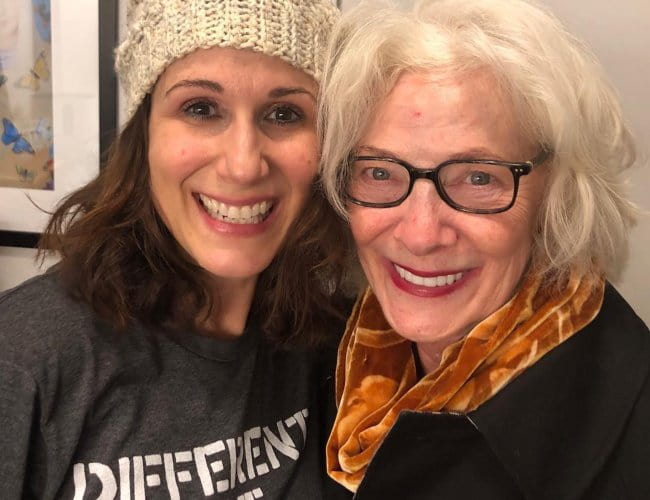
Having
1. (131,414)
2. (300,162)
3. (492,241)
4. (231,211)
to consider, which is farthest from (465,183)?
(131,414)

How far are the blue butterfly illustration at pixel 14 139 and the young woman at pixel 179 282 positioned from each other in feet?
2.03

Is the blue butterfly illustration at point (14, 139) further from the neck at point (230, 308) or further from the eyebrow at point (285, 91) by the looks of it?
the eyebrow at point (285, 91)

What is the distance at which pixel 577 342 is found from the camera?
3.24ft

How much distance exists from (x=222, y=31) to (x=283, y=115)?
0.18 meters

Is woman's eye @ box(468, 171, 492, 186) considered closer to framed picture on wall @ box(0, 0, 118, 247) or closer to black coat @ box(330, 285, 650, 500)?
black coat @ box(330, 285, 650, 500)

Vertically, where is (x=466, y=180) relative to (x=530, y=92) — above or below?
below

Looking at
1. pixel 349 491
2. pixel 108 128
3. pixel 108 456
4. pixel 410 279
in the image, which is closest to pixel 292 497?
pixel 349 491

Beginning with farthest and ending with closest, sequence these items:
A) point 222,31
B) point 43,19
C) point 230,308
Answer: point 43,19 → point 230,308 → point 222,31

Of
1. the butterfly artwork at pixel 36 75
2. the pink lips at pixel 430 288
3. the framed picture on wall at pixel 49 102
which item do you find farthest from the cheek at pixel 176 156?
the butterfly artwork at pixel 36 75

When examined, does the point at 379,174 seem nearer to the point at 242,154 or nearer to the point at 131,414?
the point at 242,154

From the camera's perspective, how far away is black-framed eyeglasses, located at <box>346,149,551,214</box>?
959mm

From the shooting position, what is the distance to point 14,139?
1676 mm

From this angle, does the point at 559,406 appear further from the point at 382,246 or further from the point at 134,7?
the point at 134,7

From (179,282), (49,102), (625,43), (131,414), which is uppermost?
(625,43)
